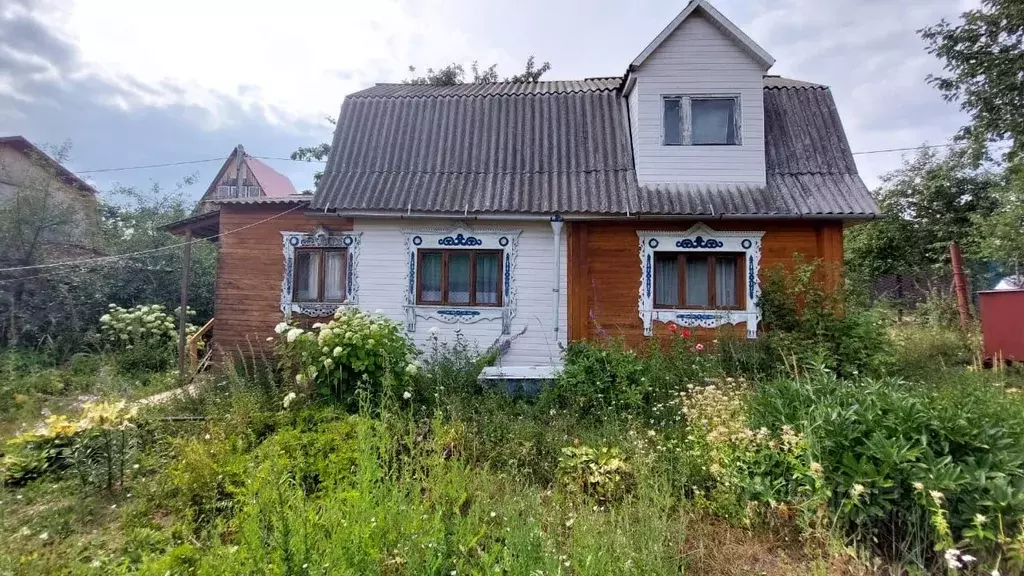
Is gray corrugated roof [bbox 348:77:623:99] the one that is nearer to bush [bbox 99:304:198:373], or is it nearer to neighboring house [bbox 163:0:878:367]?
neighboring house [bbox 163:0:878:367]

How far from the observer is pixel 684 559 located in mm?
2711

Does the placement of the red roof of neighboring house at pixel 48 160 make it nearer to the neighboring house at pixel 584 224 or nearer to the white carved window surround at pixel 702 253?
the neighboring house at pixel 584 224

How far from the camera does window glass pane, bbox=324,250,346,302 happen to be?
8422 millimetres

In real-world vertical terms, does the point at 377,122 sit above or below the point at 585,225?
above

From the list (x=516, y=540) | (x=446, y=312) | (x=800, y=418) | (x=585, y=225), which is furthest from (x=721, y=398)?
(x=446, y=312)

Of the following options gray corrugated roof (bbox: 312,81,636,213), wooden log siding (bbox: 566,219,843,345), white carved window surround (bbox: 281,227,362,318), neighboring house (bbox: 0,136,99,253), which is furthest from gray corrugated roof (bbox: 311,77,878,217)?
neighboring house (bbox: 0,136,99,253)

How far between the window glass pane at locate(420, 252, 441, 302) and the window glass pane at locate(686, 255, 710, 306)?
4519mm

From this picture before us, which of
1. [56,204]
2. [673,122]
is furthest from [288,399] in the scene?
[56,204]

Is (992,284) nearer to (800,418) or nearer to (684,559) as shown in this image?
(800,418)

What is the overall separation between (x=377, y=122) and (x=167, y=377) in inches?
249

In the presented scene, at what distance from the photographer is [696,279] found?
807 cm

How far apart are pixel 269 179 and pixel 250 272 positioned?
21248 millimetres

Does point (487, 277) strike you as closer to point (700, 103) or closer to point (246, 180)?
point (700, 103)

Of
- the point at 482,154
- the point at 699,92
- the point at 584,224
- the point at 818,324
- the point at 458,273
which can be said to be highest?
the point at 699,92
